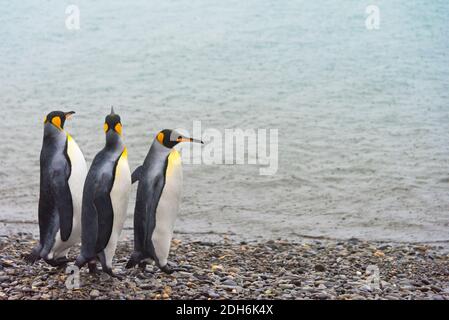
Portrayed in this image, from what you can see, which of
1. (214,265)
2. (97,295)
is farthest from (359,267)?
(97,295)

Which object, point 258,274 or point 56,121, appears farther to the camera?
point 258,274

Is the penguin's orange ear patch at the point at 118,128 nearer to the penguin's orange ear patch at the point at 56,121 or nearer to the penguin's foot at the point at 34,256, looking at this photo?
the penguin's orange ear patch at the point at 56,121

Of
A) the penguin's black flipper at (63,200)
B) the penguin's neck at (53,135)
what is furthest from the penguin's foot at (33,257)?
the penguin's neck at (53,135)

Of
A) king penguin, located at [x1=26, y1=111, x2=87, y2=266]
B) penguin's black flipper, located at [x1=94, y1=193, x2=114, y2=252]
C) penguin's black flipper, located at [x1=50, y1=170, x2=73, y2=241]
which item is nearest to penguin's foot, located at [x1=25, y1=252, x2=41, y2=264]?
king penguin, located at [x1=26, y1=111, x2=87, y2=266]

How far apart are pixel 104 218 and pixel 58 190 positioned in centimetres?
23

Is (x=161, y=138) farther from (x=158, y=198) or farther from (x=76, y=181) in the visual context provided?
(x=76, y=181)

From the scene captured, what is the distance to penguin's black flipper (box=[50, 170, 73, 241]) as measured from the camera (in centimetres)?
278

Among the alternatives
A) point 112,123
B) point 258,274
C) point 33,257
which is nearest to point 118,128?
point 112,123

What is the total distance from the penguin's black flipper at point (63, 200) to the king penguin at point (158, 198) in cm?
25

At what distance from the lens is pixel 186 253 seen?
3445 mm

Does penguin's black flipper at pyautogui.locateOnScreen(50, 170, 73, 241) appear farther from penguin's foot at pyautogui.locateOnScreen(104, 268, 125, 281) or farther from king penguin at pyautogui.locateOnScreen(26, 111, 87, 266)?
penguin's foot at pyautogui.locateOnScreen(104, 268, 125, 281)

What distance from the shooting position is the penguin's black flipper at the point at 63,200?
9.11 feet

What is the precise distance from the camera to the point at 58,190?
2783mm
